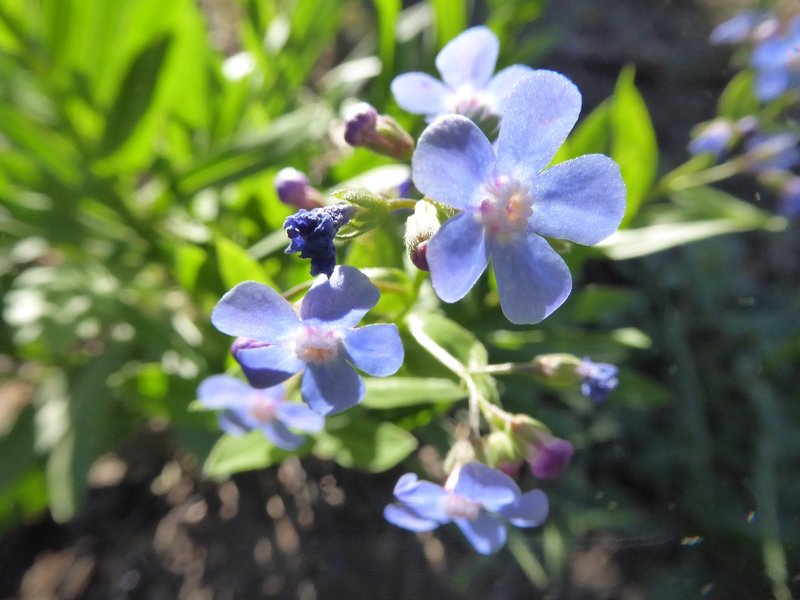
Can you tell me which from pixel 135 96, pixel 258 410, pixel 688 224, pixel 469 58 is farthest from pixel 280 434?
pixel 688 224

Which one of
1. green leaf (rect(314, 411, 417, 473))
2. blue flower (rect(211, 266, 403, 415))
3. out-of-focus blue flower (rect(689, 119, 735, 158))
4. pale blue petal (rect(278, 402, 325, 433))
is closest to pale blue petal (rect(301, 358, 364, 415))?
blue flower (rect(211, 266, 403, 415))

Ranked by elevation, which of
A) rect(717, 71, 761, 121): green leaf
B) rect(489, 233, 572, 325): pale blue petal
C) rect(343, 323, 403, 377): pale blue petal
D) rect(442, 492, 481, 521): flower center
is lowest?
rect(717, 71, 761, 121): green leaf

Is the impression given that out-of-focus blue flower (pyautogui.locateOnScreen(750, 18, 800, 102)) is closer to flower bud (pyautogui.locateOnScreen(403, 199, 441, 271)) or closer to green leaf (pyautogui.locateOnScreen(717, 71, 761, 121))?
green leaf (pyautogui.locateOnScreen(717, 71, 761, 121))

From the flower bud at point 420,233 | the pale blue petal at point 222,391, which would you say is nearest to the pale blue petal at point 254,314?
the flower bud at point 420,233

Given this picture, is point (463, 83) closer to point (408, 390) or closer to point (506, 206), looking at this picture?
point (506, 206)

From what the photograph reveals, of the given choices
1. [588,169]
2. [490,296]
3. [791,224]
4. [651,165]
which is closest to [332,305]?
[588,169]
